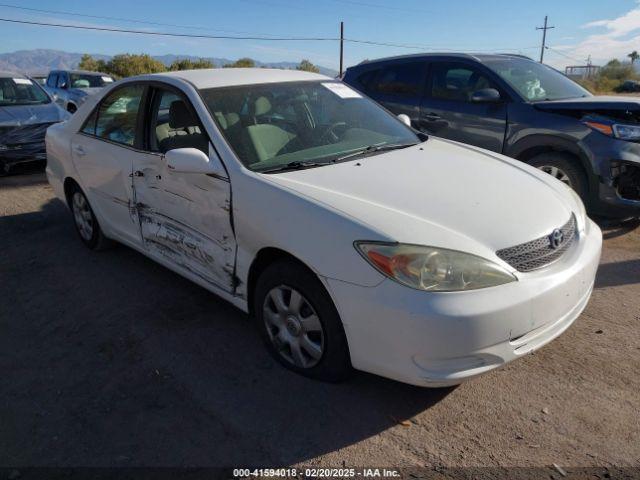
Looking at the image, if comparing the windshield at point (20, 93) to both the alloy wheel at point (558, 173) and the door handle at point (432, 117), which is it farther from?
the alloy wheel at point (558, 173)

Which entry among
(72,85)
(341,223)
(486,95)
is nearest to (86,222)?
(341,223)

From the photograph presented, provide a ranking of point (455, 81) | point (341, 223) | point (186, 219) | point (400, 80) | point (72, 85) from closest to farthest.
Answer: point (341, 223) → point (186, 219) → point (455, 81) → point (400, 80) → point (72, 85)

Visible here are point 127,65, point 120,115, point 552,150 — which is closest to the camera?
point 120,115

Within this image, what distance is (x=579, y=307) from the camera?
270 centimetres

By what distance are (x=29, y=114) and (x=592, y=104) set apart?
803 centimetres

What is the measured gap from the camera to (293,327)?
276 cm

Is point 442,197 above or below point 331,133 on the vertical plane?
below

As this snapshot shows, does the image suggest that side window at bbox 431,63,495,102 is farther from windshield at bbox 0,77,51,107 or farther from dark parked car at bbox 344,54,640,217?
windshield at bbox 0,77,51,107

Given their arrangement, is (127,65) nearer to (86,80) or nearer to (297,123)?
(86,80)

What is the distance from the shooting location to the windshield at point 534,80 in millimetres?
5578

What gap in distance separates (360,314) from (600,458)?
119 cm

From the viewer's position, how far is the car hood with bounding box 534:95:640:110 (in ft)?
15.9

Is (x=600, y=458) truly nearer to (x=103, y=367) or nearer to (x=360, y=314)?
(x=360, y=314)

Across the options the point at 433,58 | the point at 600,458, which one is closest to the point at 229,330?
the point at 600,458
